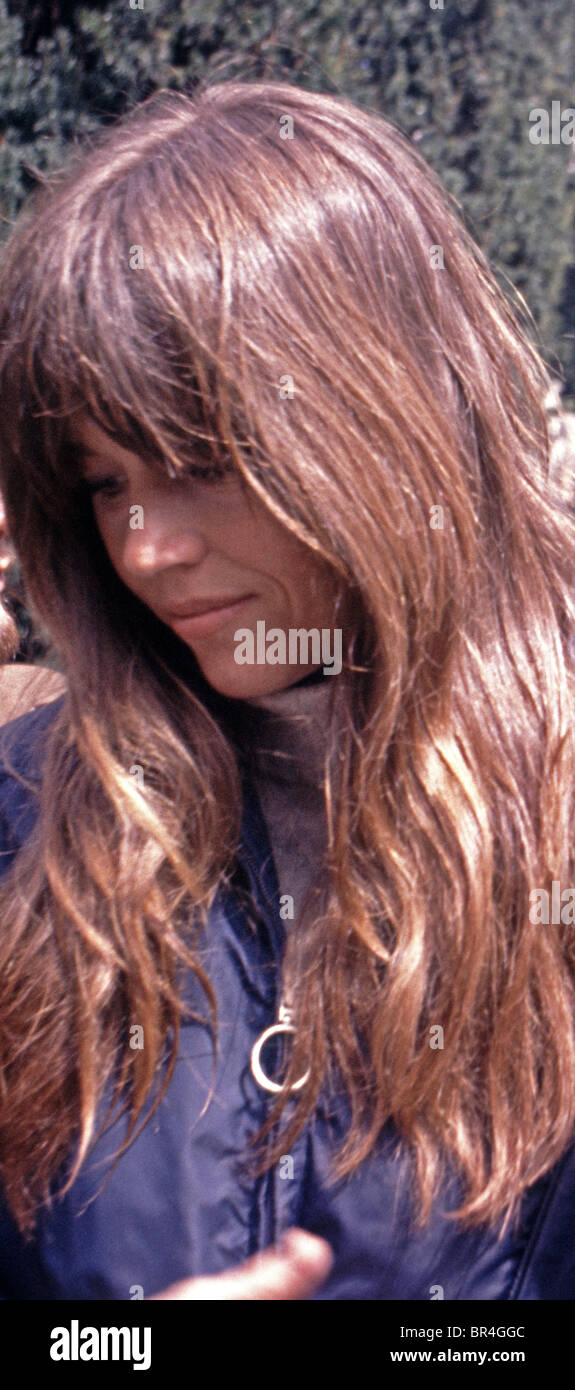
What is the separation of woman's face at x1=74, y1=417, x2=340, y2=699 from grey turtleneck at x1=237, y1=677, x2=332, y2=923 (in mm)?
48

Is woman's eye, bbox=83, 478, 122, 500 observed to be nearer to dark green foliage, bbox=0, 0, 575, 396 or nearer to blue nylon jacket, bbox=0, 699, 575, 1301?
blue nylon jacket, bbox=0, 699, 575, 1301

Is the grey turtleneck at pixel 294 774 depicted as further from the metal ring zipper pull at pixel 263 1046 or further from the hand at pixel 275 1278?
the hand at pixel 275 1278

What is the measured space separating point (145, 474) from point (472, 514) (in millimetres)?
384

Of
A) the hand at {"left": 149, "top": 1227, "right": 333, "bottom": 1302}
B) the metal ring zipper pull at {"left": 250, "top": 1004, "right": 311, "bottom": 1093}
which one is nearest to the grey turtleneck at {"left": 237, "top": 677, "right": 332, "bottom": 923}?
the metal ring zipper pull at {"left": 250, "top": 1004, "right": 311, "bottom": 1093}

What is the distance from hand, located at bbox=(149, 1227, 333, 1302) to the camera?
1364 mm

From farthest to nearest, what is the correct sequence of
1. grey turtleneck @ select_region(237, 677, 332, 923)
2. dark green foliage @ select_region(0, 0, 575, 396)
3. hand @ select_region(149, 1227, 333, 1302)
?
dark green foliage @ select_region(0, 0, 575, 396) < grey turtleneck @ select_region(237, 677, 332, 923) < hand @ select_region(149, 1227, 333, 1302)

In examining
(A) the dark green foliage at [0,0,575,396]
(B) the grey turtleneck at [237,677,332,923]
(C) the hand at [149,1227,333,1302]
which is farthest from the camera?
(A) the dark green foliage at [0,0,575,396]

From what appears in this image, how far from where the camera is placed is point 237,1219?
59.0 inches

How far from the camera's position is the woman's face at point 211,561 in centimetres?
147

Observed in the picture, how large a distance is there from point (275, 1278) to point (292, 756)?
61 centimetres

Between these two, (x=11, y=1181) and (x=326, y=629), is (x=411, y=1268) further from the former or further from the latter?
(x=326, y=629)

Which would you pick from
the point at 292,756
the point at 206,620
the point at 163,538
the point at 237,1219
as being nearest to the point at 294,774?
the point at 292,756

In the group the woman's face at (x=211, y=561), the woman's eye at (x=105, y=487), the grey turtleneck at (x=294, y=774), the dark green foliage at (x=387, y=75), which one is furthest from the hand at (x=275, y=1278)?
the dark green foliage at (x=387, y=75)

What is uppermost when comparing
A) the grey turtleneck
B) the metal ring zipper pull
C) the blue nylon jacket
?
the grey turtleneck
